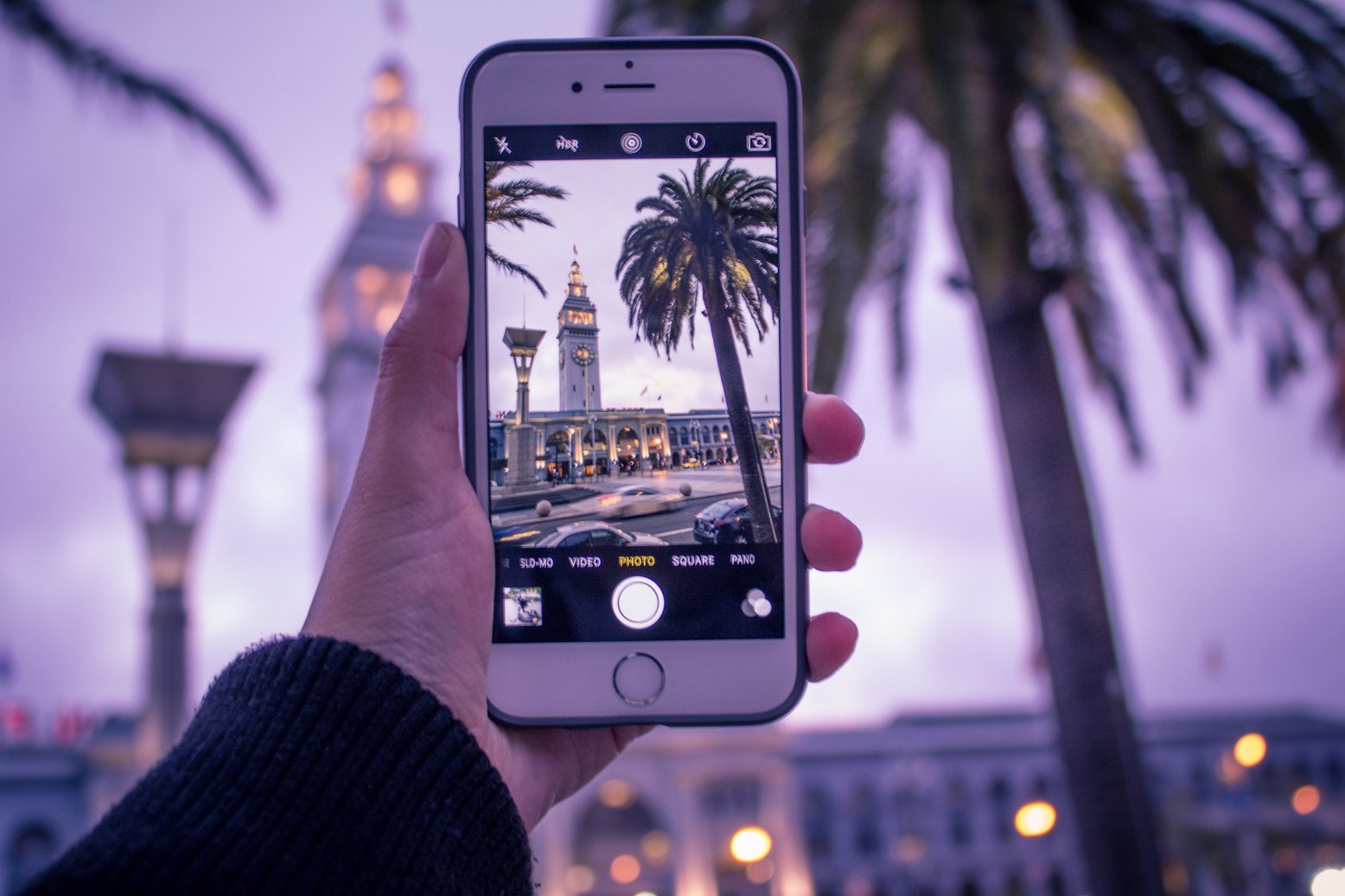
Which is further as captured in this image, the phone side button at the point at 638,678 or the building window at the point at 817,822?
the building window at the point at 817,822

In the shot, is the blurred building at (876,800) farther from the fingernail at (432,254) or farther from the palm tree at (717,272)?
the fingernail at (432,254)

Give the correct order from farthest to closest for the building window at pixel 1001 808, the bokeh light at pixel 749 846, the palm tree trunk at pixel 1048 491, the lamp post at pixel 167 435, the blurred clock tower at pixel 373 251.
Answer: the blurred clock tower at pixel 373 251 < the building window at pixel 1001 808 < the lamp post at pixel 167 435 < the palm tree trunk at pixel 1048 491 < the bokeh light at pixel 749 846

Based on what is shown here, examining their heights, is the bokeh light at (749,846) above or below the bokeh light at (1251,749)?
above

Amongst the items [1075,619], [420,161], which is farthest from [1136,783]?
[420,161]

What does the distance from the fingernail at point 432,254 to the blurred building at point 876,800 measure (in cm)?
3860

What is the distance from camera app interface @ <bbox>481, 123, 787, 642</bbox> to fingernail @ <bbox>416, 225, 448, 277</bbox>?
18cm

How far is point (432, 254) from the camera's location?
1.88 m

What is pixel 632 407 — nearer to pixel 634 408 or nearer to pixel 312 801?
pixel 634 408

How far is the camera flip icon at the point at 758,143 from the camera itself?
216cm

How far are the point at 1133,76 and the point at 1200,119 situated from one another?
0.48 metres

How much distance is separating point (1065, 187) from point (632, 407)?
504 centimetres

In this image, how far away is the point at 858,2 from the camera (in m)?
6.47

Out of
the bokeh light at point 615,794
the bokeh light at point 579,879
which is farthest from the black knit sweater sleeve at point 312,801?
the bokeh light at point 615,794

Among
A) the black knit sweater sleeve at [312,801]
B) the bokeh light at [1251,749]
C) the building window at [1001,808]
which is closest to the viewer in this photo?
the black knit sweater sleeve at [312,801]
